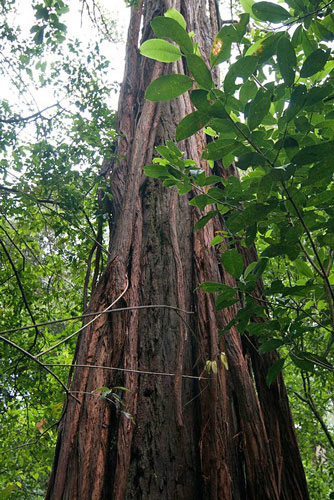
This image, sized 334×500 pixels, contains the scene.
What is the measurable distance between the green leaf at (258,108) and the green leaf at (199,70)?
0.09 m

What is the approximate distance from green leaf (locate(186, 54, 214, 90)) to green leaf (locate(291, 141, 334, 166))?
0.20m

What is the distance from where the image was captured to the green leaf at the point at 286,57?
0.73 metres

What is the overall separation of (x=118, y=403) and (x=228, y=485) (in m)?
0.38

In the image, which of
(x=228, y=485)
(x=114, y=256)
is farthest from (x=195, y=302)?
(x=228, y=485)

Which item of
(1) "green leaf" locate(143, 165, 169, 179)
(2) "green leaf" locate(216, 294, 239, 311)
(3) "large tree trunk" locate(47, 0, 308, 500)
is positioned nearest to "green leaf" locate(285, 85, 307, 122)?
(1) "green leaf" locate(143, 165, 169, 179)

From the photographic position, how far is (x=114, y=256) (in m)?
1.73

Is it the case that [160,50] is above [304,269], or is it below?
above

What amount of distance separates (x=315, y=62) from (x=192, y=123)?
24cm

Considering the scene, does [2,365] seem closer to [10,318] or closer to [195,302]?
[10,318]

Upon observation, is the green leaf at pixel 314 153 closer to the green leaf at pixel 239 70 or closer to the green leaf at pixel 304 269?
the green leaf at pixel 239 70

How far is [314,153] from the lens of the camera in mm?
708

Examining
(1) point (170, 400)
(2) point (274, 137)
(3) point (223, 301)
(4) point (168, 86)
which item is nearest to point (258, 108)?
(4) point (168, 86)

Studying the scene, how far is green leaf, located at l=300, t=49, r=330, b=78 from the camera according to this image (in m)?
0.71

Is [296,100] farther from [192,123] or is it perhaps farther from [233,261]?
[233,261]
